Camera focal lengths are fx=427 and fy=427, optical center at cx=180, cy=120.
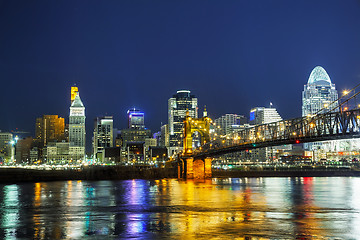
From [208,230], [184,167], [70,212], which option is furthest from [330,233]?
[184,167]

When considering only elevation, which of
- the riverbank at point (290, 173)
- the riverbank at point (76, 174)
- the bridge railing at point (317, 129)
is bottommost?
the riverbank at point (290, 173)

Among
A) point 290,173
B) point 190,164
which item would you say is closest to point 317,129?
point 190,164

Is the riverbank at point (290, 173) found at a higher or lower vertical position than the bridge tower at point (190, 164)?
lower

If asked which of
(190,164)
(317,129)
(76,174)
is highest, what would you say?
(317,129)

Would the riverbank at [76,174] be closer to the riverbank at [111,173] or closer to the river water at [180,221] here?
the riverbank at [111,173]

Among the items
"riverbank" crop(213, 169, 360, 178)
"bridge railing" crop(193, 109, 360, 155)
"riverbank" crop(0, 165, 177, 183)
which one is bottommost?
"riverbank" crop(213, 169, 360, 178)

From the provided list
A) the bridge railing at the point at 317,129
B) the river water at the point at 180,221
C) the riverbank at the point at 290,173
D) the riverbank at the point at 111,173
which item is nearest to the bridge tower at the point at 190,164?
the riverbank at the point at 111,173

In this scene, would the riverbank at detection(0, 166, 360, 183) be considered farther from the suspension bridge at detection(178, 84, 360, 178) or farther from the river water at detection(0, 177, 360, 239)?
the river water at detection(0, 177, 360, 239)

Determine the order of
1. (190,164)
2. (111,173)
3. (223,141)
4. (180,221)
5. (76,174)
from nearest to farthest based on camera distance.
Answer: (180,221) → (223,141) → (190,164) → (76,174) → (111,173)

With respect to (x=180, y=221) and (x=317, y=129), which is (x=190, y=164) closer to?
(x=317, y=129)

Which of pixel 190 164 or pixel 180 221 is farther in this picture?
pixel 190 164

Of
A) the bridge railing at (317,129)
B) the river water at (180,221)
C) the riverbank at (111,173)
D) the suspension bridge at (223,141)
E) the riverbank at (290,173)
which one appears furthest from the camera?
the riverbank at (290,173)

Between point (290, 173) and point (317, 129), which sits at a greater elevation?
point (317, 129)


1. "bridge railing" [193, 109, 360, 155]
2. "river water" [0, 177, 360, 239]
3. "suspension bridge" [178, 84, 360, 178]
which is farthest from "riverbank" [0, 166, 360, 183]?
"river water" [0, 177, 360, 239]
